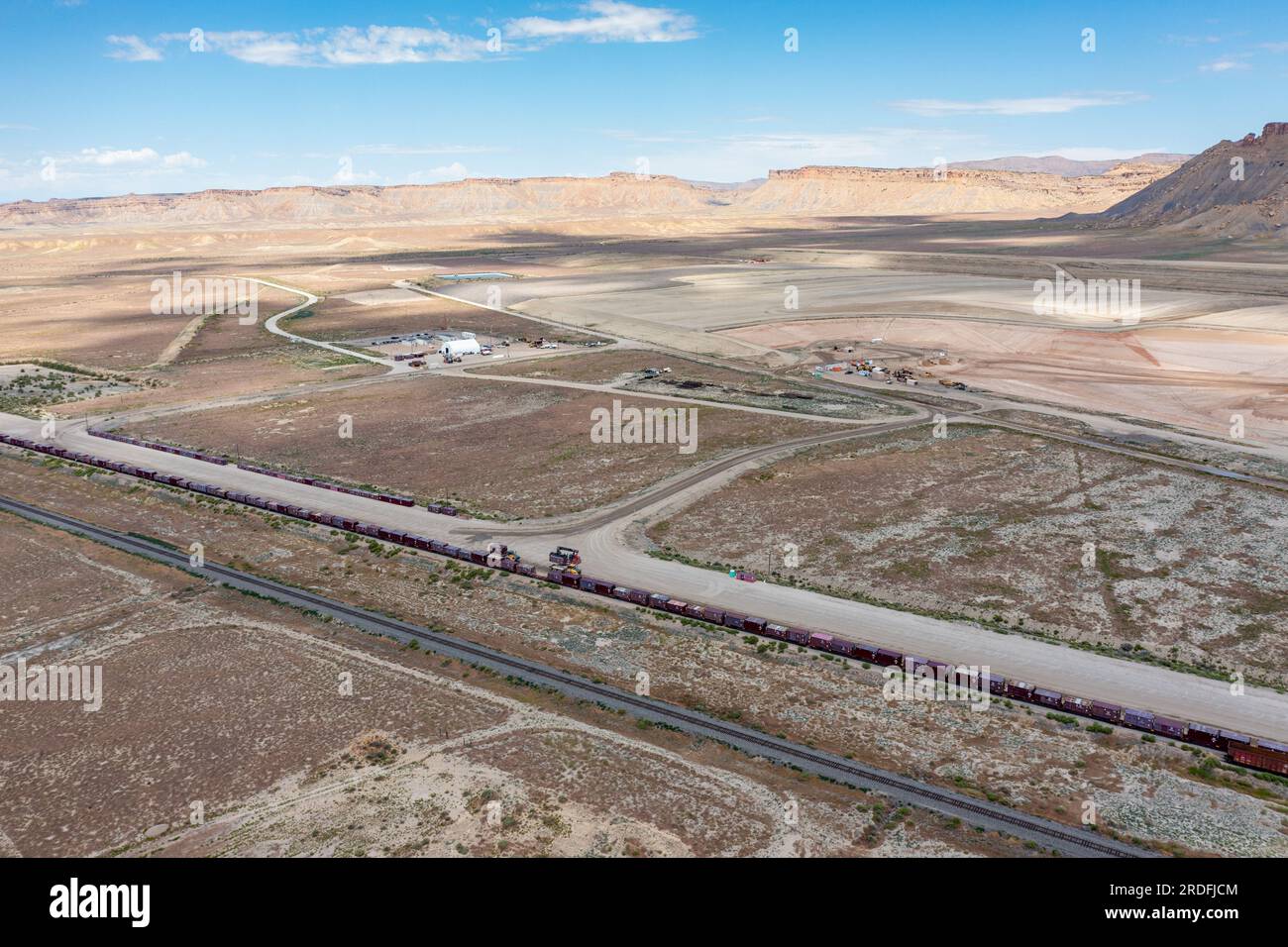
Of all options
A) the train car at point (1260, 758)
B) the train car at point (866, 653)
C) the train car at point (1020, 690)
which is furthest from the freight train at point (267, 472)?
the train car at point (1260, 758)

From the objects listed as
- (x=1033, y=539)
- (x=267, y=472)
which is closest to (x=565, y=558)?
(x=1033, y=539)

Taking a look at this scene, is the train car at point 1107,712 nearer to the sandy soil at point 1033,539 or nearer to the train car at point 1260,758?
the train car at point 1260,758

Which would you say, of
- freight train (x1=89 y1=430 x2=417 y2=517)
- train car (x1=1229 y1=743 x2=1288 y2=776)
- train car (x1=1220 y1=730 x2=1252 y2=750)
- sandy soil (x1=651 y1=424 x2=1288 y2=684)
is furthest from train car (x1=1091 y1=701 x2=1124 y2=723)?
freight train (x1=89 y1=430 x2=417 y2=517)

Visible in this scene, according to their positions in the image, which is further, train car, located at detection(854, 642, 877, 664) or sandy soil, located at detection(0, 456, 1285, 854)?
train car, located at detection(854, 642, 877, 664)

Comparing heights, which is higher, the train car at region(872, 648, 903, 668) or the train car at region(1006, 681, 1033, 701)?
the train car at region(872, 648, 903, 668)

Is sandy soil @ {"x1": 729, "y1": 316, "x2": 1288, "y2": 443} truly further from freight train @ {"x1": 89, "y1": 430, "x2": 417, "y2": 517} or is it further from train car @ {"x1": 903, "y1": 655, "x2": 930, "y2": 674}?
freight train @ {"x1": 89, "y1": 430, "x2": 417, "y2": 517}

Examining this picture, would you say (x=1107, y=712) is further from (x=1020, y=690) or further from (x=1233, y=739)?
(x=1233, y=739)
